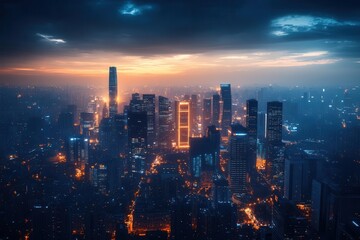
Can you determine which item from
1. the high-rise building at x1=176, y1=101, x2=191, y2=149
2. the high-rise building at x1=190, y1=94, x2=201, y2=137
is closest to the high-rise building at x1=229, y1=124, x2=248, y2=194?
the high-rise building at x1=190, y1=94, x2=201, y2=137

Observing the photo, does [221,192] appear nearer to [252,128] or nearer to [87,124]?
[252,128]

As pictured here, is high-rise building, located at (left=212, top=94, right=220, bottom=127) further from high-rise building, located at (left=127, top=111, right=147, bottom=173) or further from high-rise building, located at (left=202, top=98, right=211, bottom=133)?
high-rise building, located at (left=127, top=111, right=147, bottom=173)

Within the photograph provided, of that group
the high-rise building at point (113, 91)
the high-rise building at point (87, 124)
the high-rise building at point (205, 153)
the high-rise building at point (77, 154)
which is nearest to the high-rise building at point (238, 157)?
the high-rise building at point (205, 153)

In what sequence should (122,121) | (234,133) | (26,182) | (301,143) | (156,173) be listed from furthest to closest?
(122,121), (234,133), (156,173), (301,143), (26,182)

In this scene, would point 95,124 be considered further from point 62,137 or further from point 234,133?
point 234,133

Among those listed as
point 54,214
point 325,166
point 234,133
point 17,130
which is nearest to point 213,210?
point 325,166

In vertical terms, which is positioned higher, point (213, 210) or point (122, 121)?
point (122, 121)
